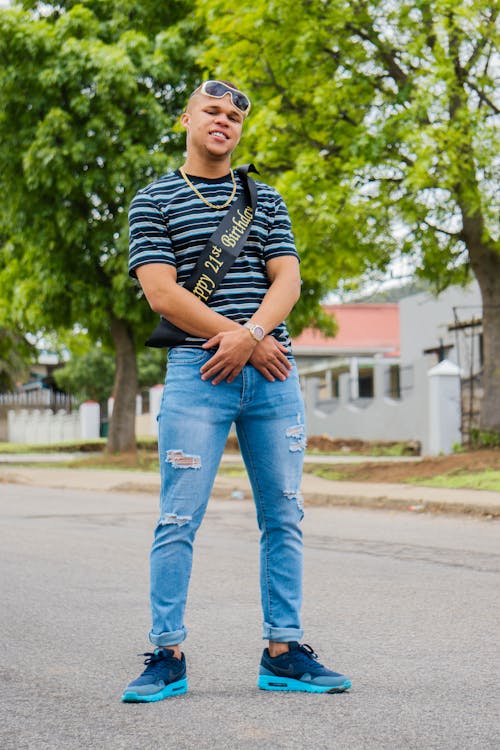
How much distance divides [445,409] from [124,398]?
23.2 feet

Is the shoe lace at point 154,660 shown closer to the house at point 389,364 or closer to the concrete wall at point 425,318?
the house at point 389,364

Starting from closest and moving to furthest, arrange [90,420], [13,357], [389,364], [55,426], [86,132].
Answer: [86,132]
[389,364]
[13,357]
[90,420]
[55,426]

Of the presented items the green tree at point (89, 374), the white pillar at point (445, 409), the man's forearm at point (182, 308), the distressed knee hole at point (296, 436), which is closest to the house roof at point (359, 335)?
the green tree at point (89, 374)

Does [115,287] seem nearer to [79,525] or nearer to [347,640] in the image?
[79,525]

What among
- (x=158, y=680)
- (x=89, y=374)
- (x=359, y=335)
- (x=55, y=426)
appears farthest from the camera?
(x=89, y=374)

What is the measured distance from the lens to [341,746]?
3.09m

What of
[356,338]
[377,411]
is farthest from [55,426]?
[377,411]

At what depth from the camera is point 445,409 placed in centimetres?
2188

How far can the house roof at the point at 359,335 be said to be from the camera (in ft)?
152

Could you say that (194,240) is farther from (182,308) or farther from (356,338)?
(356,338)

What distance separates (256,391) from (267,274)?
0.45 metres

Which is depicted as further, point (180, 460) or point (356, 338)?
point (356, 338)

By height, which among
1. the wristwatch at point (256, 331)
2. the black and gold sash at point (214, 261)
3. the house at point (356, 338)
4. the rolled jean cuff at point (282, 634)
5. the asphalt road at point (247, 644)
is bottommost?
the asphalt road at point (247, 644)

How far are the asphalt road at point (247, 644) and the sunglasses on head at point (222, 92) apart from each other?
214cm
